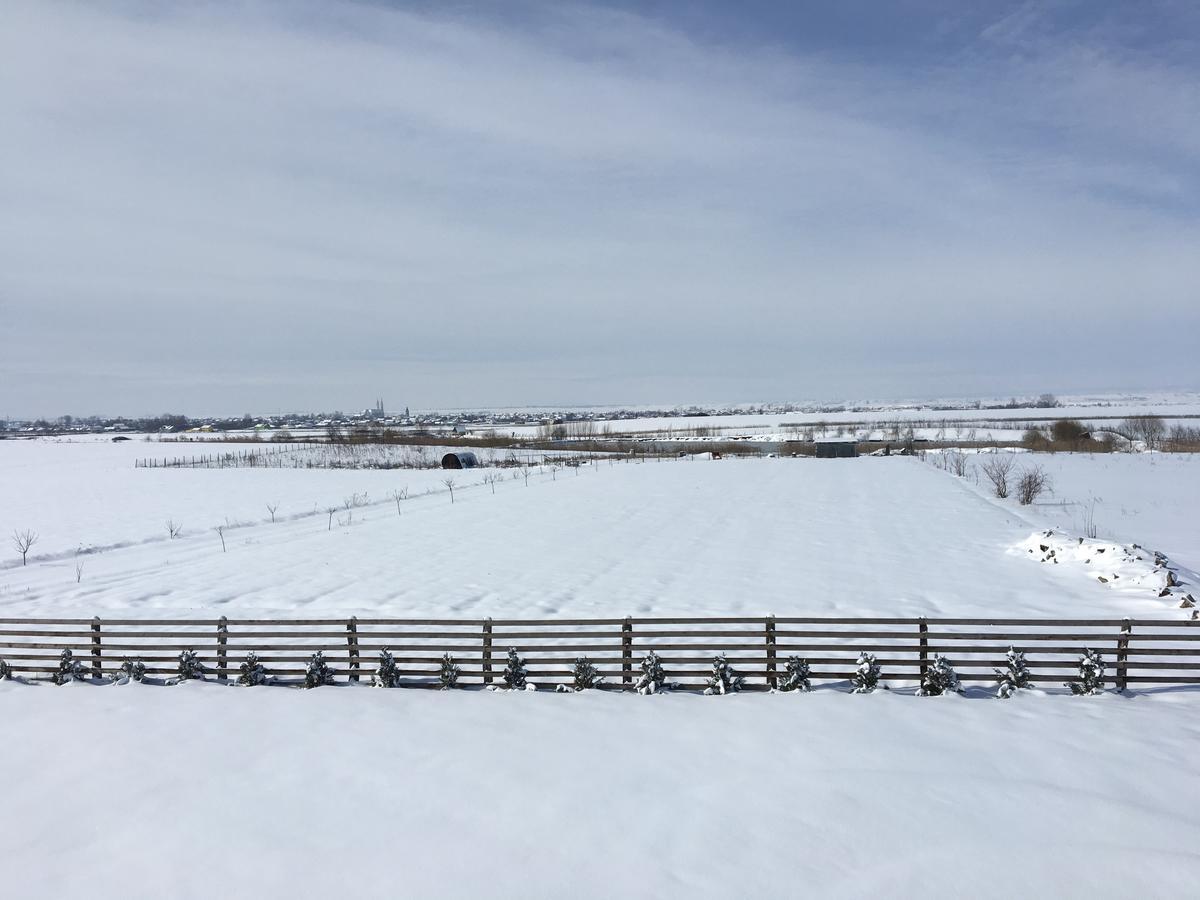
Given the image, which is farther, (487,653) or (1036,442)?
(1036,442)

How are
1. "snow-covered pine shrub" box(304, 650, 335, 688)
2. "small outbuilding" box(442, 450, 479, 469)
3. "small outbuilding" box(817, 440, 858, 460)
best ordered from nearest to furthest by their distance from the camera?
"snow-covered pine shrub" box(304, 650, 335, 688), "small outbuilding" box(442, 450, 479, 469), "small outbuilding" box(817, 440, 858, 460)

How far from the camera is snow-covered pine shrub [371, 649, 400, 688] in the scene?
14086 mm

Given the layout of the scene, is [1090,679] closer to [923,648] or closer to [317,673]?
[923,648]

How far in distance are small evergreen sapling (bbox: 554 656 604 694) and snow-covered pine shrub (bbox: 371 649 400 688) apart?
132 inches

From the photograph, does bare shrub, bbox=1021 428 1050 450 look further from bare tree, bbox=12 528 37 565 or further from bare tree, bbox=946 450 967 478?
bare tree, bbox=12 528 37 565

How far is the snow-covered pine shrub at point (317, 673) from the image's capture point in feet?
46.8

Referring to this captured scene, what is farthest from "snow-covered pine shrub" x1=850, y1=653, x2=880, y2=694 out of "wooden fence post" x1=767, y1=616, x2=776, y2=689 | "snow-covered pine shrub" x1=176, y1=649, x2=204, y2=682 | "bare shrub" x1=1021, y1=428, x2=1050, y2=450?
"bare shrub" x1=1021, y1=428, x2=1050, y2=450

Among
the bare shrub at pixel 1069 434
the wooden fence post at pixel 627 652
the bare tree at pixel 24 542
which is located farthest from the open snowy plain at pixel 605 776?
the bare shrub at pixel 1069 434

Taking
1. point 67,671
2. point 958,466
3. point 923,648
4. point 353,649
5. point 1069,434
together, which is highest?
point 1069,434

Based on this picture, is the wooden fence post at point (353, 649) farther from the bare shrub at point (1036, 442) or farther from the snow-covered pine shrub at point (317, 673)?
the bare shrub at point (1036, 442)

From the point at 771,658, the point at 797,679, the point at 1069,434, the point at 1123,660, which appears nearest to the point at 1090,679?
the point at 1123,660

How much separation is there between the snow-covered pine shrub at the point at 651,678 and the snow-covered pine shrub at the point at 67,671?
1210cm

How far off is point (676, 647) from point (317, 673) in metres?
Result: 7.38

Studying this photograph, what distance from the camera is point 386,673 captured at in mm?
14094
